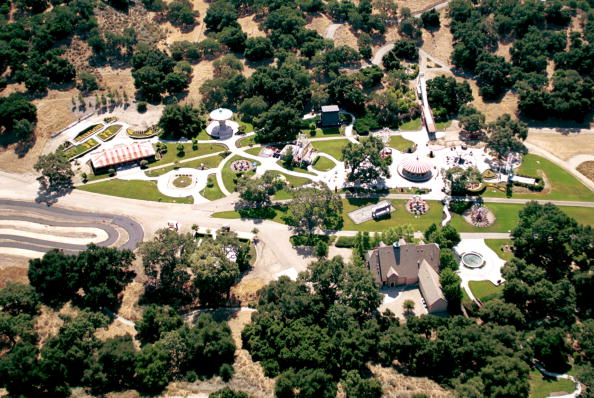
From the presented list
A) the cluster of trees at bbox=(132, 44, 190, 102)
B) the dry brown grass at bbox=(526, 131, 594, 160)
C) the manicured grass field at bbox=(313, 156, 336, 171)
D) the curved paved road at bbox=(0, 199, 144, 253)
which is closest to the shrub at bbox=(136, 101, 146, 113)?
the cluster of trees at bbox=(132, 44, 190, 102)

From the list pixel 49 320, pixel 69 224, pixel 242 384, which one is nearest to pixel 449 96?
pixel 242 384

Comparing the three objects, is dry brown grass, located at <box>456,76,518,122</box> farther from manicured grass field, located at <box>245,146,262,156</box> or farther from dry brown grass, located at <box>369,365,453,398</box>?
dry brown grass, located at <box>369,365,453,398</box>

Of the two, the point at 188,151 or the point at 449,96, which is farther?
the point at 449,96

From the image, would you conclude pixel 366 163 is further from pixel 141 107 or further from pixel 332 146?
pixel 141 107

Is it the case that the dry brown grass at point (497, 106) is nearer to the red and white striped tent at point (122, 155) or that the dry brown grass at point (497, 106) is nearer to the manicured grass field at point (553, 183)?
the manicured grass field at point (553, 183)

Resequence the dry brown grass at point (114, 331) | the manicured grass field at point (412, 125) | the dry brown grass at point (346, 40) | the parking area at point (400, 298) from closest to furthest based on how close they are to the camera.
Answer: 1. the dry brown grass at point (114, 331)
2. the parking area at point (400, 298)
3. the manicured grass field at point (412, 125)
4. the dry brown grass at point (346, 40)

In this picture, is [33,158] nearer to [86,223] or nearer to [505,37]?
[86,223]

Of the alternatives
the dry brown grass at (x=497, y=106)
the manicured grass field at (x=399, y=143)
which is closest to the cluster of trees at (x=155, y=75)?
the manicured grass field at (x=399, y=143)
